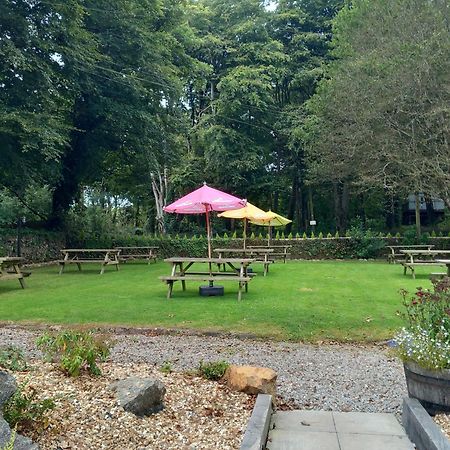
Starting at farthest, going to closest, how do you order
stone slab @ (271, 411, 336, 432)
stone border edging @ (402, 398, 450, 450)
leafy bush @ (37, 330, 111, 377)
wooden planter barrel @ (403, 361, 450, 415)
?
leafy bush @ (37, 330, 111, 377) → stone slab @ (271, 411, 336, 432) → wooden planter barrel @ (403, 361, 450, 415) → stone border edging @ (402, 398, 450, 450)

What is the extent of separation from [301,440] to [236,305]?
5.58m

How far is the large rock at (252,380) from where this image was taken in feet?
12.7

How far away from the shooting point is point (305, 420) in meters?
3.63

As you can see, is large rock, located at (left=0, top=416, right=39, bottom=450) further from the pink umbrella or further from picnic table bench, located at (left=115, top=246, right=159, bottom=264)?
picnic table bench, located at (left=115, top=246, right=159, bottom=264)

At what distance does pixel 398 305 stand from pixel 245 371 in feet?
18.8

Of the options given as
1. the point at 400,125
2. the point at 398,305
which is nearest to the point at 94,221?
the point at 400,125

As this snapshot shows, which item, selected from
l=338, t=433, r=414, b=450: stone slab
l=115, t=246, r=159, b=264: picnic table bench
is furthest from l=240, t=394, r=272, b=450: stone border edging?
l=115, t=246, r=159, b=264: picnic table bench

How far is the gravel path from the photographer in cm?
425

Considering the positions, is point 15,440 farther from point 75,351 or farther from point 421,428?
point 421,428

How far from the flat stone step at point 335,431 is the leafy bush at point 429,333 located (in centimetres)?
54

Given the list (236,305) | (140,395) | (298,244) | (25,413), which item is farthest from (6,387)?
(298,244)

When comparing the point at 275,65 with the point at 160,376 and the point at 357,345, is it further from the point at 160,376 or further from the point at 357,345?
the point at 160,376

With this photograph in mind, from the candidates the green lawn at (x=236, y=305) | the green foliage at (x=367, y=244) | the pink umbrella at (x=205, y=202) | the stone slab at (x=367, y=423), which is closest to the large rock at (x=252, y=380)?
the stone slab at (x=367, y=423)

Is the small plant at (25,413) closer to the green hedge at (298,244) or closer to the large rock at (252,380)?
the large rock at (252,380)
